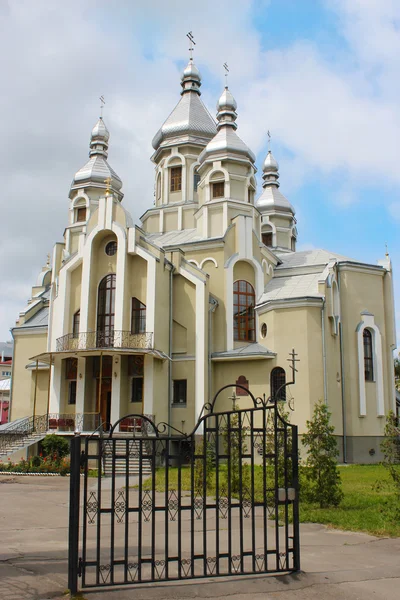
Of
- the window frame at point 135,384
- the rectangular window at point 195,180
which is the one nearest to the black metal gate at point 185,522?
the window frame at point 135,384

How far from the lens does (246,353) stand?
27.2 meters

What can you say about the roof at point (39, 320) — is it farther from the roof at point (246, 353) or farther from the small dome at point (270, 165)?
the small dome at point (270, 165)

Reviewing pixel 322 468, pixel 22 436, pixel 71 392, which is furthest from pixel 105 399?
pixel 322 468

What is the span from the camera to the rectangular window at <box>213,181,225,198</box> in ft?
104

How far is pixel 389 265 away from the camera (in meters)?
30.8

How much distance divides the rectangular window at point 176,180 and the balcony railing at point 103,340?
483 inches

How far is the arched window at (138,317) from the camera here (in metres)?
27.4

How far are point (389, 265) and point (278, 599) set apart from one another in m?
26.1

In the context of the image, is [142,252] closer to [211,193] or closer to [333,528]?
[211,193]

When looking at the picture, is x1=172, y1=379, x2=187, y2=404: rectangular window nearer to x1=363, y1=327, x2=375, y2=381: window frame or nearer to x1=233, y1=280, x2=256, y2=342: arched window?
x1=233, y1=280, x2=256, y2=342: arched window

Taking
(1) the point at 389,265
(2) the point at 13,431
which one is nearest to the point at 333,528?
(2) the point at 13,431

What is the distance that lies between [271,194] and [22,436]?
25.1 metres

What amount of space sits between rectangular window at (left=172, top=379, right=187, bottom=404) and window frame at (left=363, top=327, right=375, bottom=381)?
Answer: 28.2 feet

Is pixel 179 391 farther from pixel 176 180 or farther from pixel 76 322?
pixel 176 180
